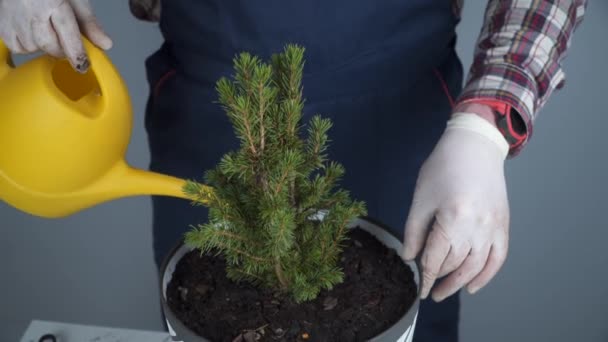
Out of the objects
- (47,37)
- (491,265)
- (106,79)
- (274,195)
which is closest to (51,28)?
(47,37)

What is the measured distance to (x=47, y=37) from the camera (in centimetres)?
71

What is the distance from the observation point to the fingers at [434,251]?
29.3 inches

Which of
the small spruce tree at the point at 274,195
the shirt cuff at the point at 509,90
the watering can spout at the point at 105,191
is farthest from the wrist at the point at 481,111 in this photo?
the watering can spout at the point at 105,191

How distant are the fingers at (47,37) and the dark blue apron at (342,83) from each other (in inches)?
9.6

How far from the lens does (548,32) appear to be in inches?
32.2

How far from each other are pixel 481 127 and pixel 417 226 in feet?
0.49

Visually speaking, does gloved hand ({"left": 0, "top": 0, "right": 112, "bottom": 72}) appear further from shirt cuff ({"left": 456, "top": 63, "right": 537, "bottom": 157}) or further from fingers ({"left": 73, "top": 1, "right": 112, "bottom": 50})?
shirt cuff ({"left": 456, "top": 63, "right": 537, "bottom": 157})

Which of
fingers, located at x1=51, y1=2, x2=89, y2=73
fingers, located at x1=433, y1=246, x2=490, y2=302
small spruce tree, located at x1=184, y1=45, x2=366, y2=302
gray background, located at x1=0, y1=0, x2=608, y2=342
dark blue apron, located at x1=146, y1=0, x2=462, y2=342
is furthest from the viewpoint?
gray background, located at x1=0, y1=0, x2=608, y2=342

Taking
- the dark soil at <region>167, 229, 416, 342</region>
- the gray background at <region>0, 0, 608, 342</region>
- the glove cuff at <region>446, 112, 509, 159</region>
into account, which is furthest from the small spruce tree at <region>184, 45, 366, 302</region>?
the gray background at <region>0, 0, 608, 342</region>

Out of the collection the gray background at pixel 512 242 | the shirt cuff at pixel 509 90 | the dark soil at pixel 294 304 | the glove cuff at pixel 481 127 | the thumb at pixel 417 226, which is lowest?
the gray background at pixel 512 242

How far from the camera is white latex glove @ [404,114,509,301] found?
2.45ft

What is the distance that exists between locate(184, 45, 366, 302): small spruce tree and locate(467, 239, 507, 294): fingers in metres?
0.22

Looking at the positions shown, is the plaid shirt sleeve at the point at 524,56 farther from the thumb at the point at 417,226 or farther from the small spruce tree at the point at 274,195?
the small spruce tree at the point at 274,195

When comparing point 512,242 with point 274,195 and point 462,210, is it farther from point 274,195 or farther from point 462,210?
point 274,195
